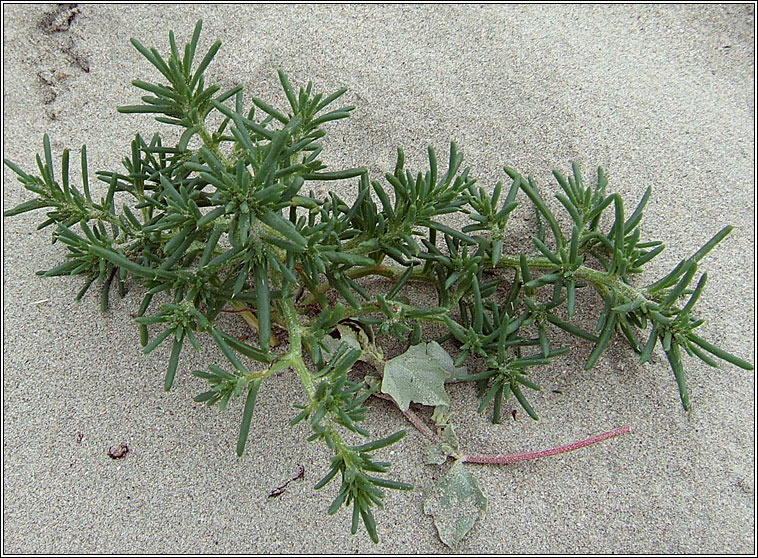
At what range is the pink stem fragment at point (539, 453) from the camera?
213 cm

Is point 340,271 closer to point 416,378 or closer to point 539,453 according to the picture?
point 416,378

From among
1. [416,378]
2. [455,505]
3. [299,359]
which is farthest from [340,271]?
[455,505]

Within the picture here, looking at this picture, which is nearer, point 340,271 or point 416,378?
point 340,271

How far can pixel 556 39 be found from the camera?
271 centimetres

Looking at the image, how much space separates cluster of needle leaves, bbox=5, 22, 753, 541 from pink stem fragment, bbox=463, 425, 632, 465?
74 millimetres

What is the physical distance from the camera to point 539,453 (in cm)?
214

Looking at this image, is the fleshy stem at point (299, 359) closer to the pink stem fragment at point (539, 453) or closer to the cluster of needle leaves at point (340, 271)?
the cluster of needle leaves at point (340, 271)

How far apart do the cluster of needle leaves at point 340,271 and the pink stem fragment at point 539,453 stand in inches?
2.9

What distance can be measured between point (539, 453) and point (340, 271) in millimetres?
801

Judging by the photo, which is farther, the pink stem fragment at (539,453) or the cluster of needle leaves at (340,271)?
the pink stem fragment at (539,453)

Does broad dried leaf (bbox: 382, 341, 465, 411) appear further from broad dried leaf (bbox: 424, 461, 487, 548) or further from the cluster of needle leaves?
broad dried leaf (bbox: 424, 461, 487, 548)

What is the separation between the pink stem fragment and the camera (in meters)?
2.13

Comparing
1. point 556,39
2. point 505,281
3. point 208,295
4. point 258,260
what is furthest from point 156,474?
point 556,39

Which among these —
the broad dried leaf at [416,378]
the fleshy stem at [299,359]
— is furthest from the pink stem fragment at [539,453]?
the fleshy stem at [299,359]
